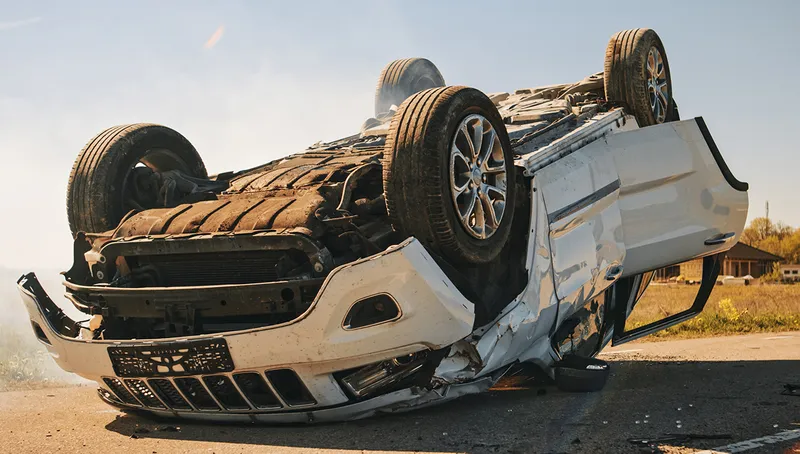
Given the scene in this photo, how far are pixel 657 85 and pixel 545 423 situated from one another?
3.80m

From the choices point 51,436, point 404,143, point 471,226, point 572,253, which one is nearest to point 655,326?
point 572,253

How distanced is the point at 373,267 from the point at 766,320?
8.77 m

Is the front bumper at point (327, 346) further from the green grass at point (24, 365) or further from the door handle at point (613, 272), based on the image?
the green grass at point (24, 365)

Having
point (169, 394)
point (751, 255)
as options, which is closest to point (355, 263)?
point (169, 394)

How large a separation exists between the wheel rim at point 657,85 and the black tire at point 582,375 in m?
2.46

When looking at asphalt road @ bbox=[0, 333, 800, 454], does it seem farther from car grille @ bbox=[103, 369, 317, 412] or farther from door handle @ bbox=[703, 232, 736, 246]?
door handle @ bbox=[703, 232, 736, 246]

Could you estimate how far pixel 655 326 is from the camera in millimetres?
7148

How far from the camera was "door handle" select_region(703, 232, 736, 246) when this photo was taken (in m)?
7.04

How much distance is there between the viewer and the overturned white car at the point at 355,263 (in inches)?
171

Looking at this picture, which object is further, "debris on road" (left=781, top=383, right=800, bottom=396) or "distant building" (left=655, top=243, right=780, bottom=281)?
"distant building" (left=655, top=243, right=780, bottom=281)

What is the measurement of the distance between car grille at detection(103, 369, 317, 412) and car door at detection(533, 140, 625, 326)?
1788 millimetres

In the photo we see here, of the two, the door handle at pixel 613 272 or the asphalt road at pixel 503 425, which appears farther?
the door handle at pixel 613 272

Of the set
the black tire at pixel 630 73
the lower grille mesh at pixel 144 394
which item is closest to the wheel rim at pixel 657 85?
the black tire at pixel 630 73

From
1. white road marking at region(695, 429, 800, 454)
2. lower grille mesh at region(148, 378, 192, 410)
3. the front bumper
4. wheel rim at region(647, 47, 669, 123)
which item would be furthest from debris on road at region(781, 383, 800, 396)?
lower grille mesh at region(148, 378, 192, 410)
